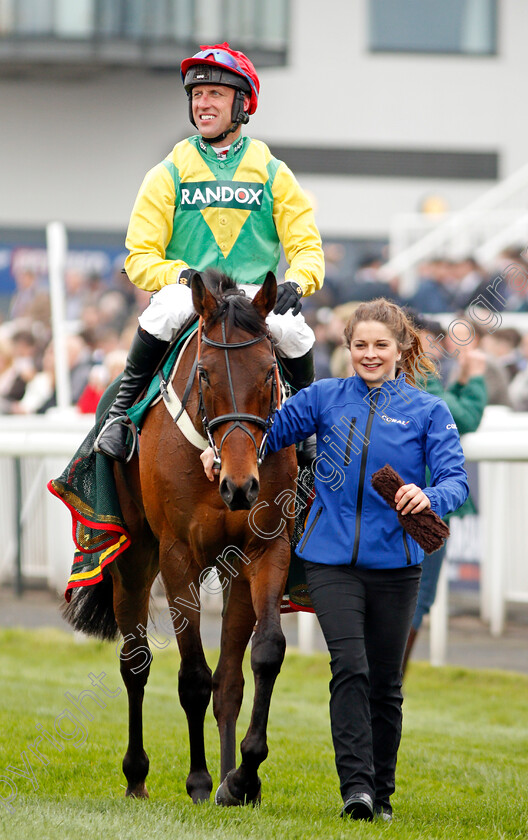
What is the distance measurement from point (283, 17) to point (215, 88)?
16.2 metres

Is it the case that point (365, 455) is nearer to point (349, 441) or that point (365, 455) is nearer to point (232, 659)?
point (349, 441)

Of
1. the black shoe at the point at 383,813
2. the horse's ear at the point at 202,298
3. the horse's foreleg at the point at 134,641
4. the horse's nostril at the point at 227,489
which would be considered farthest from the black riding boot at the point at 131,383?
the black shoe at the point at 383,813

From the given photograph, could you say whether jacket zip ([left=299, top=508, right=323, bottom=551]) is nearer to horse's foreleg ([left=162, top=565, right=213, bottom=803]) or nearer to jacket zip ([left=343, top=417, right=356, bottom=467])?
jacket zip ([left=343, top=417, right=356, bottom=467])

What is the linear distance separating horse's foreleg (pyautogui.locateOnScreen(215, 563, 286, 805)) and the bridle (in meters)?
0.45

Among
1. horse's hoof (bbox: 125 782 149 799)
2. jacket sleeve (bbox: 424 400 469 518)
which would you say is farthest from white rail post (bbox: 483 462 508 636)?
jacket sleeve (bbox: 424 400 469 518)

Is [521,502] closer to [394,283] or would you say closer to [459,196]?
[394,283]

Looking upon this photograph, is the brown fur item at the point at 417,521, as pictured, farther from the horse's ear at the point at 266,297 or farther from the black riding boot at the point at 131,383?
the black riding boot at the point at 131,383

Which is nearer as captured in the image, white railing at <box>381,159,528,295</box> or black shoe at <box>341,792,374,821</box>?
black shoe at <box>341,792,374,821</box>

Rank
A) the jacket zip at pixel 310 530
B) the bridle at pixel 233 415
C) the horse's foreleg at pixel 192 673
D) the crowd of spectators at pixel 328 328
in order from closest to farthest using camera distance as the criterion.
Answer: the bridle at pixel 233 415 < the jacket zip at pixel 310 530 < the horse's foreleg at pixel 192 673 < the crowd of spectators at pixel 328 328

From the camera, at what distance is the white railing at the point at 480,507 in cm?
829

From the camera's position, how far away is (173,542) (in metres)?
4.72

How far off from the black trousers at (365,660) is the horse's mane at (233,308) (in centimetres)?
88

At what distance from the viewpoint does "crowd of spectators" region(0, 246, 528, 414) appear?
32.6 ft

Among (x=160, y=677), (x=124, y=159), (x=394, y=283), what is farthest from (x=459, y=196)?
(x=160, y=677)
